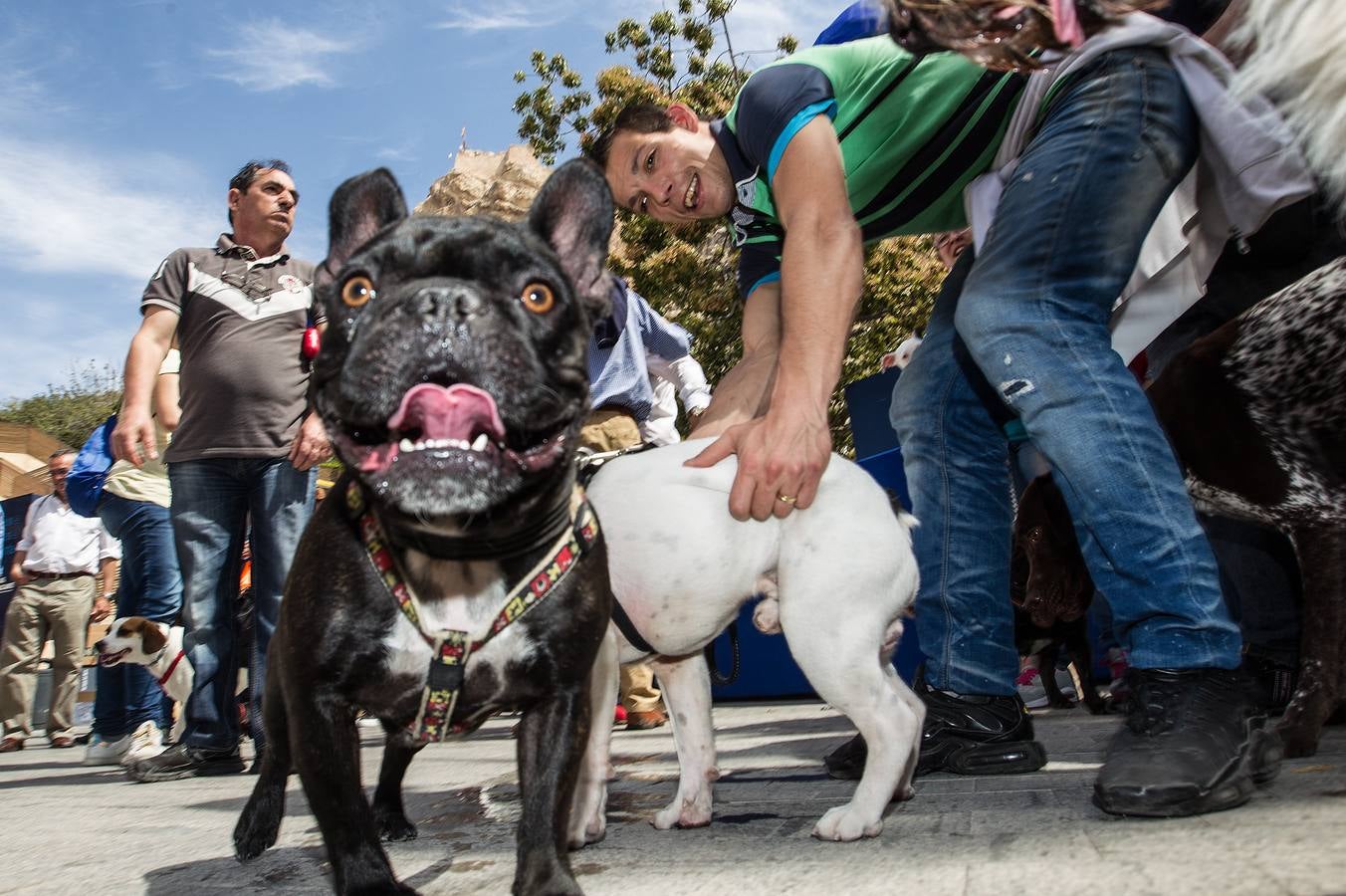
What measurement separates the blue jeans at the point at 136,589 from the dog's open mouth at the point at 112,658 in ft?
0.14

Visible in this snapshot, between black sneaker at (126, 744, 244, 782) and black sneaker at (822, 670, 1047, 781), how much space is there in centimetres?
351

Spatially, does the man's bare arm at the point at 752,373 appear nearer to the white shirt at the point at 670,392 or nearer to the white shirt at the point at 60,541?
the white shirt at the point at 670,392

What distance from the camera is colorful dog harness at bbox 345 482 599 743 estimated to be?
1.99 meters

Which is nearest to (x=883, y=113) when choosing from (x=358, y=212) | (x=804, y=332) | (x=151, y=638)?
(x=804, y=332)

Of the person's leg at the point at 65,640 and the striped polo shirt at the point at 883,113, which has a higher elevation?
the striped polo shirt at the point at 883,113

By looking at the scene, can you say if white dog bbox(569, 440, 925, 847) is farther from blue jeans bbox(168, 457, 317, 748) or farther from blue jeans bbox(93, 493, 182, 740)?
blue jeans bbox(93, 493, 182, 740)

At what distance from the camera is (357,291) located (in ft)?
6.73

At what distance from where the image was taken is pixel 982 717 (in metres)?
3.24

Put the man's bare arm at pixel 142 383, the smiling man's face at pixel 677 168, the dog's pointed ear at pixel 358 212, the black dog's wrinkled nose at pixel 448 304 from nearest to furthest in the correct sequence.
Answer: the black dog's wrinkled nose at pixel 448 304 < the dog's pointed ear at pixel 358 212 < the smiling man's face at pixel 677 168 < the man's bare arm at pixel 142 383

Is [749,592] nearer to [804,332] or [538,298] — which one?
[804,332]

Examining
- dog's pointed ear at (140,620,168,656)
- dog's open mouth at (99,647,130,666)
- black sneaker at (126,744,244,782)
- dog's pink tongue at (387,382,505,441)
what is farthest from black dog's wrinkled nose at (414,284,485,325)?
dog's open mouth at (99,647,130,666)

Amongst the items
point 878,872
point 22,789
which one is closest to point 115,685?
point 22,789

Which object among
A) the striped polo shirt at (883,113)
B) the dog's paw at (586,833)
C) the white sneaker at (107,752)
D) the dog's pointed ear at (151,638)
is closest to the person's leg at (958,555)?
the striped polo shirt at (883,113)

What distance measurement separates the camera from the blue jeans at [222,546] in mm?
4965
